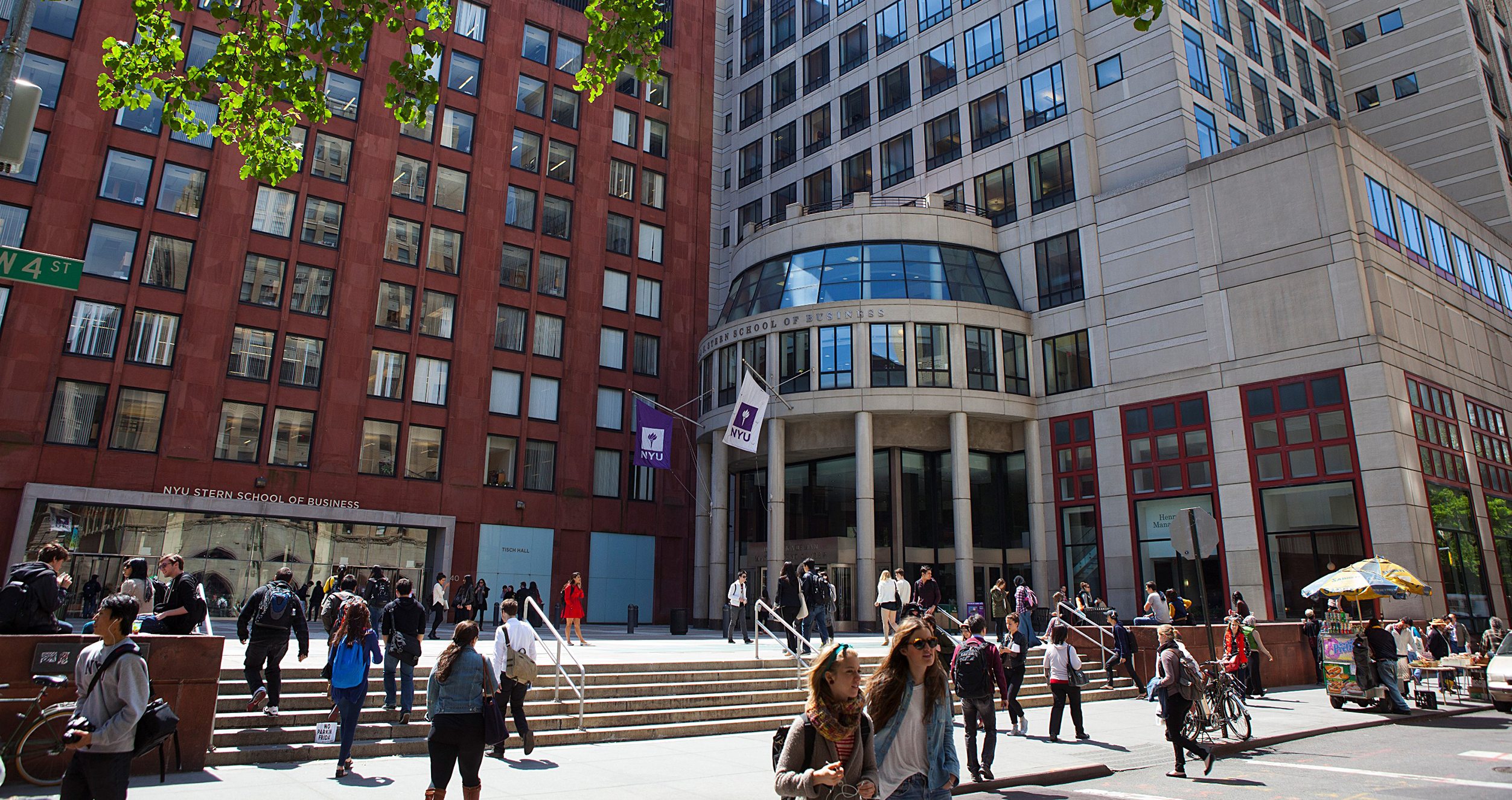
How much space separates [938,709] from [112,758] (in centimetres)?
521

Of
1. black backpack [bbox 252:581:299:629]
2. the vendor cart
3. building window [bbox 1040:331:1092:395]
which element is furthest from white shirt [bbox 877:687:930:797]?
building window [bbox 1040:331:1092:395]

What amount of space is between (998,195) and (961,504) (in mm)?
13680

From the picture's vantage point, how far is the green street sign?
23.4ft

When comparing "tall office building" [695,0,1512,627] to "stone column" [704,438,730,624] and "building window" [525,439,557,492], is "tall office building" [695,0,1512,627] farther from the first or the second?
"building window" [525,439,557,492]

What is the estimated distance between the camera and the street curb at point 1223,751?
10156mm

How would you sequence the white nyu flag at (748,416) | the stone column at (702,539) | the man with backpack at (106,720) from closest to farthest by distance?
the man with backpack at (106,720) < the white nyu flag at (748,416) < the stone column at (702,539)

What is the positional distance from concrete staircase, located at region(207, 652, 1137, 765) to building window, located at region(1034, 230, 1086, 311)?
19875 mm

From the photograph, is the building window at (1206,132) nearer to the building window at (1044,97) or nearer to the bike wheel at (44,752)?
the building window at (1044,97)

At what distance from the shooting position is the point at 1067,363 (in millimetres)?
34562

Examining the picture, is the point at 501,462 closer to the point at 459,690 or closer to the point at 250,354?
the point at 250,354

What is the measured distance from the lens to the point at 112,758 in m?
5.67

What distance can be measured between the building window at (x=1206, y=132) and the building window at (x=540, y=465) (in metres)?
28.4

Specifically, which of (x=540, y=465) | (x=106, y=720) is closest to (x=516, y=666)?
(x=106, y=720)

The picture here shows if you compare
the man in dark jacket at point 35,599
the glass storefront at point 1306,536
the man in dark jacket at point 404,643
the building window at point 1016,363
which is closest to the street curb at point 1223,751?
the man in dark jacket at point 404,643
